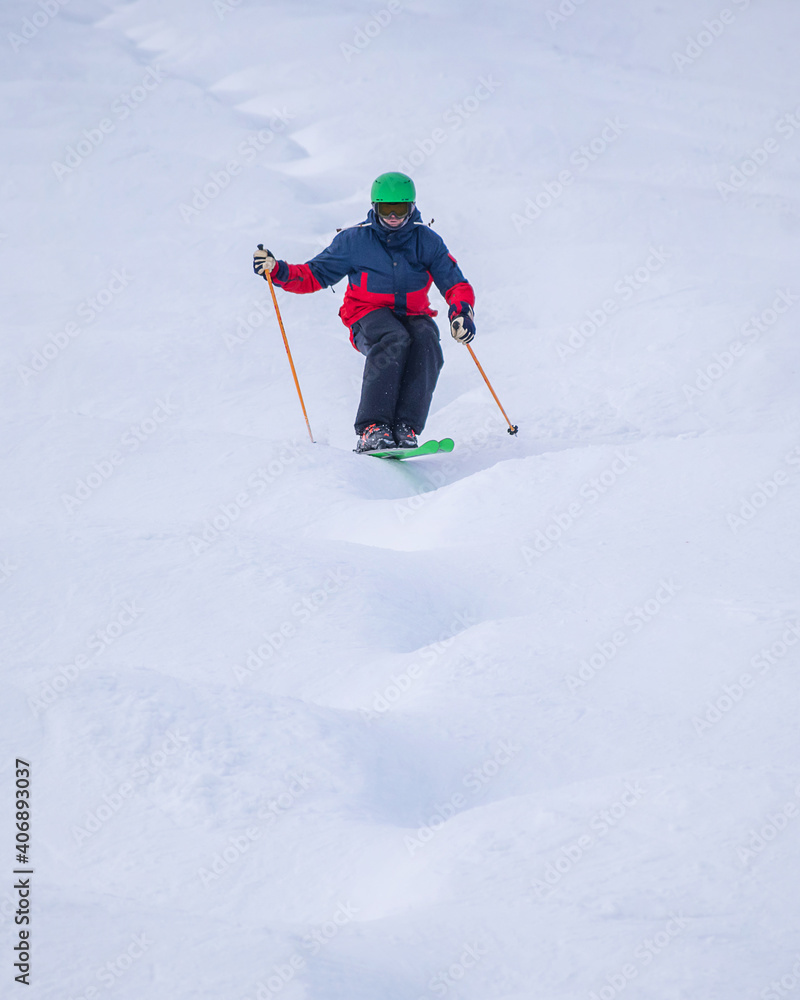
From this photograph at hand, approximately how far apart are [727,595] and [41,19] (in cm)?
1110

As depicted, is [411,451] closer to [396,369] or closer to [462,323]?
[396,369]

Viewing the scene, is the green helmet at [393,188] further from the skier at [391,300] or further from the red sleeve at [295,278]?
the red sleeve at [295,278]

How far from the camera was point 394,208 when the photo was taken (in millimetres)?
4340

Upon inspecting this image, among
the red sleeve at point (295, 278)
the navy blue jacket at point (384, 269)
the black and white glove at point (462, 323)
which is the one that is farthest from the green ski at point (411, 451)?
the red sleeve at point (295, 278)

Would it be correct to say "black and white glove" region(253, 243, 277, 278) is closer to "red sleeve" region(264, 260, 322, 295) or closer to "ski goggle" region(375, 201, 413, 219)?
"red sleeve" region(264, 260, 322, 295)

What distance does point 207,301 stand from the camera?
5930 millimetres

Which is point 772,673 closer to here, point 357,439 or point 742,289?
point 357,439

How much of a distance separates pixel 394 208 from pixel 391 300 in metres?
0.47

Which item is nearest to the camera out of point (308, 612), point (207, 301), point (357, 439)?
point (308, 612)

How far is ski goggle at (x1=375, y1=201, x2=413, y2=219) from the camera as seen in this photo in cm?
432

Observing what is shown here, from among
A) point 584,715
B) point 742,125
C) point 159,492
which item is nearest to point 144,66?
point 742,125

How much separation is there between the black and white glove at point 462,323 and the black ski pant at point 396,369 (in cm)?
15

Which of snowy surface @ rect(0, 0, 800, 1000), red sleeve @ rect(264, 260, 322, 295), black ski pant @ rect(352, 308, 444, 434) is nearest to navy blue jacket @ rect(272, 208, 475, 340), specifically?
red sleeve @ rect(264, 260, 322, 295)

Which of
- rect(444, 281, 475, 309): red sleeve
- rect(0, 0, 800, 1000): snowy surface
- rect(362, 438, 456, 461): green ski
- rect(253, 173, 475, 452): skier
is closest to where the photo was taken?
rect(0, 0, 800, 1000): snowy surface
